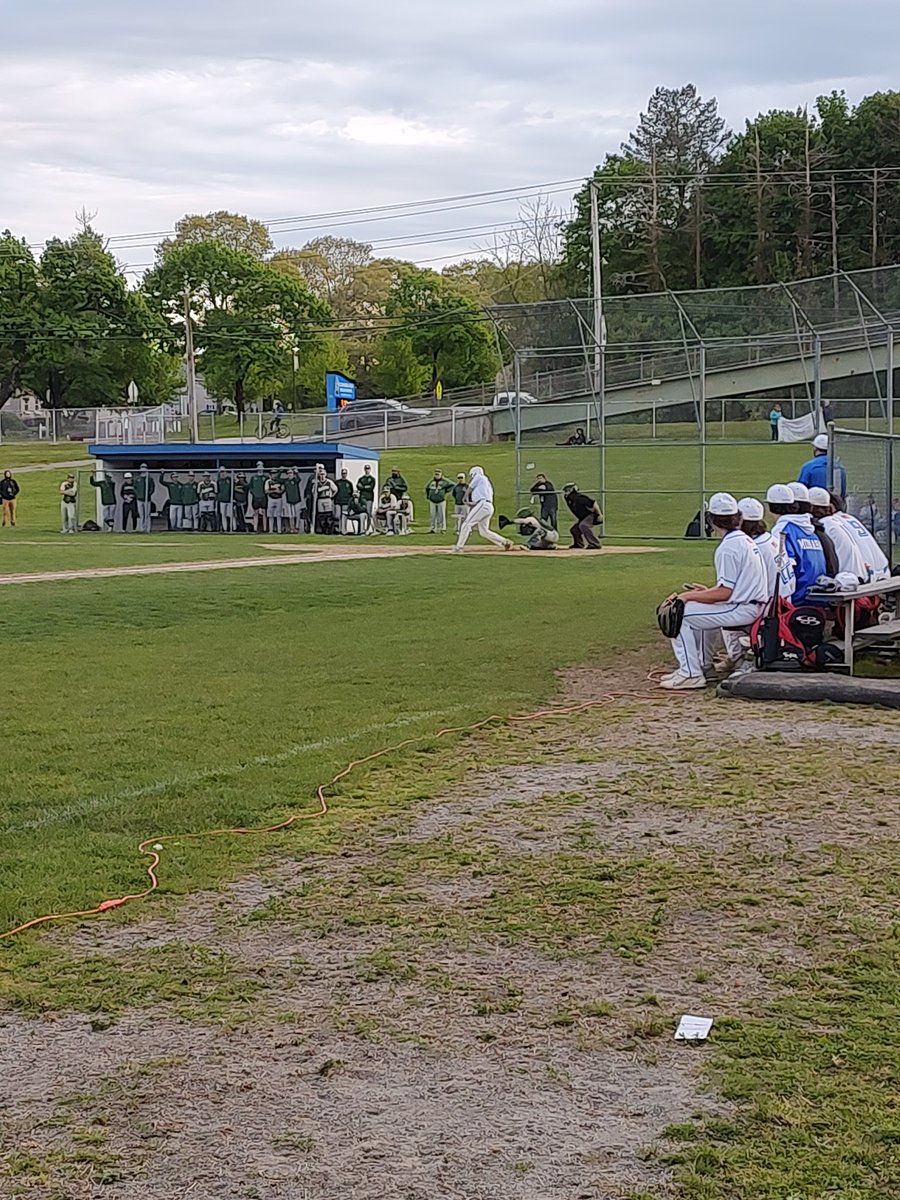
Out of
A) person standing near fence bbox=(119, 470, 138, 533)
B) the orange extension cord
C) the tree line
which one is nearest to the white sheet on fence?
person standing near fence bbox=(119, 470, 138, 533)

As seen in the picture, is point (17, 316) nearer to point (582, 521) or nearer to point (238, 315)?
point (238, 315)

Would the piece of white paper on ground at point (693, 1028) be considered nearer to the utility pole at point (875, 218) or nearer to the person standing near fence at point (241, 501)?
the person standing near fence at point (241, 501)

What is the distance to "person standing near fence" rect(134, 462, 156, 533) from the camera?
39.9 m

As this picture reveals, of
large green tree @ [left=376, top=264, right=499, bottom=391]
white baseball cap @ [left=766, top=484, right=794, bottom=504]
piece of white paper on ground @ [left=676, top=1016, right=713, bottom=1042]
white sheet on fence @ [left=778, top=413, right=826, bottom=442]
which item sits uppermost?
large green tree @ [left=376, top=264, right=499, bottom=391]

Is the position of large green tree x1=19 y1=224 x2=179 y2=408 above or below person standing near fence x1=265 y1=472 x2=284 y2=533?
above

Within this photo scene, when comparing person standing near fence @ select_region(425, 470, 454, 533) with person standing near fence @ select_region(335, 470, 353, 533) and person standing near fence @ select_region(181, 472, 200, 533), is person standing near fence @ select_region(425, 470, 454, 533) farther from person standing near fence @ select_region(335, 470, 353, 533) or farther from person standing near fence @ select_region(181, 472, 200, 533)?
person standing near fence @ select_region(181, 472, 200, 533)

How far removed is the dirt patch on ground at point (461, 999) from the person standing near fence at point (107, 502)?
1301 inches

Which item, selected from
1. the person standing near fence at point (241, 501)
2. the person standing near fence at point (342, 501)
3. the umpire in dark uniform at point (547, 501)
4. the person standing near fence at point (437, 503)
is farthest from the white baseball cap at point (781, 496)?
the person standing near fence at point (241, 501)

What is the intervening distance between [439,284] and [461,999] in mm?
88514

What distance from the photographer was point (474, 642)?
47.3ft

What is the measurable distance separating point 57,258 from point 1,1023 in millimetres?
86116

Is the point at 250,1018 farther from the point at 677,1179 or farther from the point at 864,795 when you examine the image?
the point at 864,795


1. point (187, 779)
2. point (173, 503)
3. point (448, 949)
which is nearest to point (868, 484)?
point (187, 779)

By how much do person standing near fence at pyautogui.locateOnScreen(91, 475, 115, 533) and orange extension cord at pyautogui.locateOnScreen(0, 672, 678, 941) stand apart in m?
29.5
